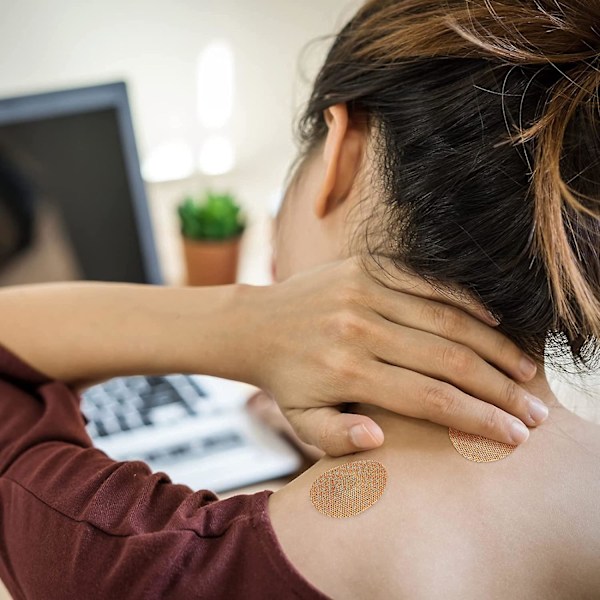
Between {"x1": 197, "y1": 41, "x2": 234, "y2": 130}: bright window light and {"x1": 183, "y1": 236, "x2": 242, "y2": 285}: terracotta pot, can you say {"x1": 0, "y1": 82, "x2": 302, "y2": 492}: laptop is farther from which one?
{"x1": 197, "y1": 41, "x2": 234, "y2": 130}: bright window light

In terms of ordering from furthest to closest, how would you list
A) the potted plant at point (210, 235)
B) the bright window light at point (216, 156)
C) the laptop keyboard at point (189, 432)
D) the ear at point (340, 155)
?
1. the bright window light at point (216, 156)
2. the potted plant at point (210, 235)
3. the laptop keyboard at point (189, 432)
4. the ear at point (340, 155)

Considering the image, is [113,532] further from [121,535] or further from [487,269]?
[487,269]

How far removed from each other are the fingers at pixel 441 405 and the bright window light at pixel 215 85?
1.04 meters

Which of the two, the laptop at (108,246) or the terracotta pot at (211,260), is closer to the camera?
the laptop at (108,246)

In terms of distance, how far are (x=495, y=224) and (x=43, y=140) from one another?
2.82 feet

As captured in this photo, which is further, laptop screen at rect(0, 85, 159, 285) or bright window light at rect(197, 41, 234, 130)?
bright window light at rect(197, 41, 234, 130)

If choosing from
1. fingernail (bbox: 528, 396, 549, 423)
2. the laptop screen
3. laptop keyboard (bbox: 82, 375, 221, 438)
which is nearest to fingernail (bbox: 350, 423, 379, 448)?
fingernail (bbox: 528, 396, 549, 423)

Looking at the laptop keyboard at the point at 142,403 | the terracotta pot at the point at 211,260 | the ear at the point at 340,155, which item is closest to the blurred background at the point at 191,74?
the terracotta pot at the point at 211,260

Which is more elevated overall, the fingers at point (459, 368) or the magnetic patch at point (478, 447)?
the fingers at point (459, 368)

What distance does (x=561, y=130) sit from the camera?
1.59 ft

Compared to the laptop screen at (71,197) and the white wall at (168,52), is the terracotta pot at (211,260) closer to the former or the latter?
the laptop screen at (71,197)

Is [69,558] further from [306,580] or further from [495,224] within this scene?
[495,224]

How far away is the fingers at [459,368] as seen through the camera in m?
0.56

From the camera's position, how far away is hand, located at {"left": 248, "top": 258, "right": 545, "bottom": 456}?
1.84ft
